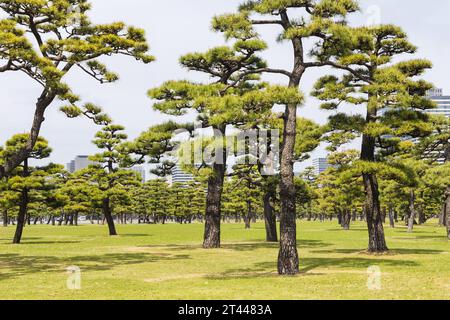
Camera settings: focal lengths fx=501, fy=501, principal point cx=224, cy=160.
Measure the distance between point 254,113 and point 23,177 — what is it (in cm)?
2313

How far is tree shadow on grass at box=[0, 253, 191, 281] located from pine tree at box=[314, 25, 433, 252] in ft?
28.8

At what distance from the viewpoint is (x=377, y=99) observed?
20.4m

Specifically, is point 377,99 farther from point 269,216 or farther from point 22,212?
point 22,212

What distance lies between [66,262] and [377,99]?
14031 millimetres

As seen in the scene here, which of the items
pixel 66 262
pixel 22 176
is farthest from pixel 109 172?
pixel 66 262

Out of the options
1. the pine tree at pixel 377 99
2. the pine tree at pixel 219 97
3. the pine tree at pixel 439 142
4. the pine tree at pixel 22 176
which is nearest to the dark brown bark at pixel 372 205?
Result: the pine tree at pixel 377 99

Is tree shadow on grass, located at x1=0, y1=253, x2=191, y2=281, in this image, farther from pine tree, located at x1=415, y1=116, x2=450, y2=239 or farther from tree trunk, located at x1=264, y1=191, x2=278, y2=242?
pine tree, located at x1=415, y1=116, x2=450, y2=239

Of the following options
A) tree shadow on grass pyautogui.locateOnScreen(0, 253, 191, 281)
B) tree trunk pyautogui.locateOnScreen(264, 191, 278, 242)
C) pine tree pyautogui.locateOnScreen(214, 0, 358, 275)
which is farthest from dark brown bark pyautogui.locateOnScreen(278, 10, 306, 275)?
tree trunk pyautogui.locateOnScreen(264, 191, 278, 242)

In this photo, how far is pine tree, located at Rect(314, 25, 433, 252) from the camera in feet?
67.2

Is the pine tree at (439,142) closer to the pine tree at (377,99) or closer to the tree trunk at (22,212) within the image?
the pine tree at (377,99)

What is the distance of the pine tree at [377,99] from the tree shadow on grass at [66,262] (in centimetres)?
878

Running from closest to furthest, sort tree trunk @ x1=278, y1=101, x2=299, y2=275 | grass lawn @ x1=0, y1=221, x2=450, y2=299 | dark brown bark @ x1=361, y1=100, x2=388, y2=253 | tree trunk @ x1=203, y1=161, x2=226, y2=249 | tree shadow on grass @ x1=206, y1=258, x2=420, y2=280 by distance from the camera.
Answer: grass lawn @ x1=0, y1=221, x2=450, y2=299
tree trunk @ x1=278, y1=101, x2=299, y2=275
tree shadow on grass @ x1=206, y1=258, x2=420, y2=280
dark brown bark @ x1=361, y1=100, x2=388, y2=253
tree trunk @ x1=203, y1=161, x2=226, y2=249

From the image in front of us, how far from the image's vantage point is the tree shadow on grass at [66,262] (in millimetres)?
16844
